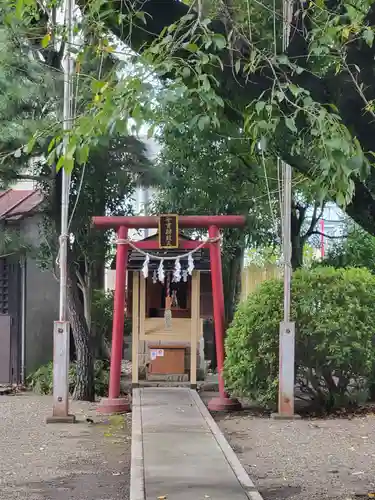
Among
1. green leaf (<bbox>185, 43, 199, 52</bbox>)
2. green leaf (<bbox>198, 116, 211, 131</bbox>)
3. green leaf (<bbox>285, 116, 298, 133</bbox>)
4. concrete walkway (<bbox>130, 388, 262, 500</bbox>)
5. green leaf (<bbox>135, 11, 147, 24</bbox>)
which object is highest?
green leaf (<bbox>135, 11, 147, 24</bbox>)

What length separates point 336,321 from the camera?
10898mm

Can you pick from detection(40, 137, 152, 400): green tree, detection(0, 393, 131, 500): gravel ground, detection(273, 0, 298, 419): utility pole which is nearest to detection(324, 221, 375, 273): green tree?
detection(40, 137, 152, 400): green tree

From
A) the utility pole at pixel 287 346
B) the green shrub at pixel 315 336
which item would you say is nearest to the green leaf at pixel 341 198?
the utility pole at pixel 287 346

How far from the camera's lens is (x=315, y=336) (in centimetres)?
1110

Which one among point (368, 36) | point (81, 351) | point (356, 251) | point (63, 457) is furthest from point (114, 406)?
point (356, 251)

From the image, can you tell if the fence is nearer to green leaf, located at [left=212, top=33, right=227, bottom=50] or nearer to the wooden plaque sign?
the wooden plaque sign

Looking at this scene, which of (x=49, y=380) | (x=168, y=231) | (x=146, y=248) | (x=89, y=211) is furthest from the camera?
(x=49, y=380)

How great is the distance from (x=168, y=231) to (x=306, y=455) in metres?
4.59

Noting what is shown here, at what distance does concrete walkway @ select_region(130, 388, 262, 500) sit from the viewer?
18.8ft

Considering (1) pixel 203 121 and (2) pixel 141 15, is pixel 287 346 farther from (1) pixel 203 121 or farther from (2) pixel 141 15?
(2) pixel 141 15

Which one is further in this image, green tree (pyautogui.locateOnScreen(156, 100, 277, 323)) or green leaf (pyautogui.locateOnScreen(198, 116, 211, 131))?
green tree (pyautogui.locateOnScreen(156, 100, 277, 323))

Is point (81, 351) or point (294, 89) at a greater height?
point (294, 89)

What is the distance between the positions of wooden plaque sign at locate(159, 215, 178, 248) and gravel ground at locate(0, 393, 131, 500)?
284 centimetres

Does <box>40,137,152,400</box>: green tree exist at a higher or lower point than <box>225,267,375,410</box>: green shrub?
higher
